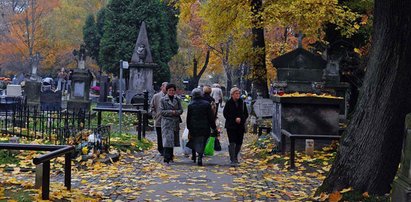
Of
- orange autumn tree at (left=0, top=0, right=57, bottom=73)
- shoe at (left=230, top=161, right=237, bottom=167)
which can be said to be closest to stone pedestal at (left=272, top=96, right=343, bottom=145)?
shoe at (left=230, top=161, right=237, bottom=167)

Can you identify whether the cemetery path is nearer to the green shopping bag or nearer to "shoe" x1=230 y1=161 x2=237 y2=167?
"shoe" x1=230 y1=161 x2=237 y2=167

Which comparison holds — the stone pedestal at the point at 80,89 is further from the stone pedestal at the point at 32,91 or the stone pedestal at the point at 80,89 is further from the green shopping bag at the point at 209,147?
the green shopping bag at the point at 209,147

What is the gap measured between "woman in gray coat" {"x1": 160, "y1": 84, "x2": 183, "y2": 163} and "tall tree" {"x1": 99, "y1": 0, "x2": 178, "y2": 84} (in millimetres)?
29452

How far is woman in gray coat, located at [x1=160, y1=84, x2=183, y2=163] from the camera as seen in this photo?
12.1 meters

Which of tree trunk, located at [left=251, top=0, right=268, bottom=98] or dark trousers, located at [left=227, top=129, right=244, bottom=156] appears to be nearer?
dark trousers, located at [left=227, top=129, right=244, bottom=156]

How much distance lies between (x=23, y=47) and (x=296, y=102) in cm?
4950

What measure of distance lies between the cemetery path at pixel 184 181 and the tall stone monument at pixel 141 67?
1505 cm

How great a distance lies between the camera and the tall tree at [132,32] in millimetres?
42062

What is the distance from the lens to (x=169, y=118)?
40.1 feet

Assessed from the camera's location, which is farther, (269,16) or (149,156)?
(269,16)

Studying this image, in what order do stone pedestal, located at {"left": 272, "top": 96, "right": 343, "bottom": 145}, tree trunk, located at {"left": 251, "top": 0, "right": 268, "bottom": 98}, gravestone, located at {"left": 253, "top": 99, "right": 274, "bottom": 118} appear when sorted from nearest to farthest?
stone pedestal, located at {"left": 272, "top": 96, "right": 343, "bottom": 145}
tree trunk, located at {"left": 251, "top": 0, "right": 268, "bottom": 98}
gravestone, located at {"left": 253, "top": 99, "right": 274, "bottom": 118}

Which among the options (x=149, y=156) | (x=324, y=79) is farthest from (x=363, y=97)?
(x=324, y=79)

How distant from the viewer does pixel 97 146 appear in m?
12.1

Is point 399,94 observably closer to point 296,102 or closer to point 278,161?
point 278,161
